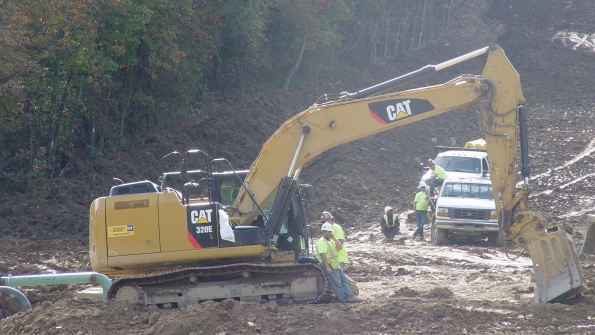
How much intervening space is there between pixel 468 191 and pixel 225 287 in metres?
10.4

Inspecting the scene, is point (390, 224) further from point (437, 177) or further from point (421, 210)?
point (437, 177)

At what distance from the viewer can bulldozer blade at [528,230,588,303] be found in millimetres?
10375

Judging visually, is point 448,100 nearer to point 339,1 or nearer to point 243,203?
point 243,203

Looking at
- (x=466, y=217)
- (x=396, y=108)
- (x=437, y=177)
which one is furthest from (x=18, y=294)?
(x=437, y=177)

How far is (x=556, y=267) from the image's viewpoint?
10445mm

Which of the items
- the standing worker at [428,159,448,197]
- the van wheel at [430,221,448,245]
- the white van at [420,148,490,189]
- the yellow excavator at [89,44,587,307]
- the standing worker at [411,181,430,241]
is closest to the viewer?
the yellow excavator at [89,44,587,307]

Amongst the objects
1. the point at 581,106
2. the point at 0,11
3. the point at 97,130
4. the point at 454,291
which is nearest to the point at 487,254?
the point at 454,291

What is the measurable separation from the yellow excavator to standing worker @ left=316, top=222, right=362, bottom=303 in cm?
18

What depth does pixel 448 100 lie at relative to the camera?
11.4m

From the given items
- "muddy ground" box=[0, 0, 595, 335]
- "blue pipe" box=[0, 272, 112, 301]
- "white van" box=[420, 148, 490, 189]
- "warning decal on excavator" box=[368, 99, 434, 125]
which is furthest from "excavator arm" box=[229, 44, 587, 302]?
"white van" box=[420, 148, 490, 189]

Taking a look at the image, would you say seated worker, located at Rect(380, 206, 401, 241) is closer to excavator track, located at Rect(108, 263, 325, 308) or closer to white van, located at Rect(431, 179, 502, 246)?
white van, located at Rect(431, 179, 502, 246)

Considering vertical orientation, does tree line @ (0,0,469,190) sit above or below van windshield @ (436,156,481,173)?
above

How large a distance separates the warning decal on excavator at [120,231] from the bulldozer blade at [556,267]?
230 inches

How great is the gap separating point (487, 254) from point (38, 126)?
14557 millimetres
